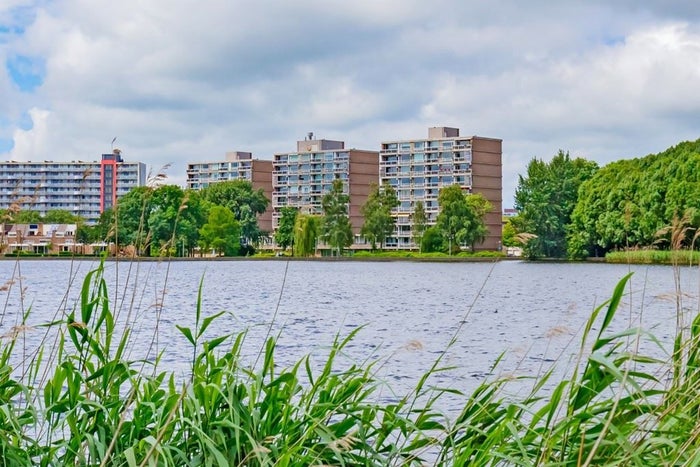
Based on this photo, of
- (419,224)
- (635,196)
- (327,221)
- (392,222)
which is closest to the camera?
(635,196)

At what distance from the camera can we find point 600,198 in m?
77.4

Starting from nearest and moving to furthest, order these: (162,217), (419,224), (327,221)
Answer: (162,217), (419,224), (327,221)

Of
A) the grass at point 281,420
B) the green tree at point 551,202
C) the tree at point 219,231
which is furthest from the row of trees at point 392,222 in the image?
the grass at point 281,420

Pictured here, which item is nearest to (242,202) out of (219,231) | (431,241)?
(219,231)

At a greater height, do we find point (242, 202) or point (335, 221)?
point (242, 202)

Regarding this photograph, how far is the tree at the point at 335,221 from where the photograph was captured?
98613mm

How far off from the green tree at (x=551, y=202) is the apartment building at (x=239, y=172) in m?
61.6

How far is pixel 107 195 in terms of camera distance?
644ft

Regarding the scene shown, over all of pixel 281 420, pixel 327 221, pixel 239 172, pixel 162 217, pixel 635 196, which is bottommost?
pixel 281 420

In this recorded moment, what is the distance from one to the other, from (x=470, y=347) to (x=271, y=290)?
23.2 metres

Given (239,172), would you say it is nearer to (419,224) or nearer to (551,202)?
(419,224)

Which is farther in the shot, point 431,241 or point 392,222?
point 392,222

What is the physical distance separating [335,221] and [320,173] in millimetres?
37161

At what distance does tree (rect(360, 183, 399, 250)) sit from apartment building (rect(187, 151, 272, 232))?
44229 millimetres
